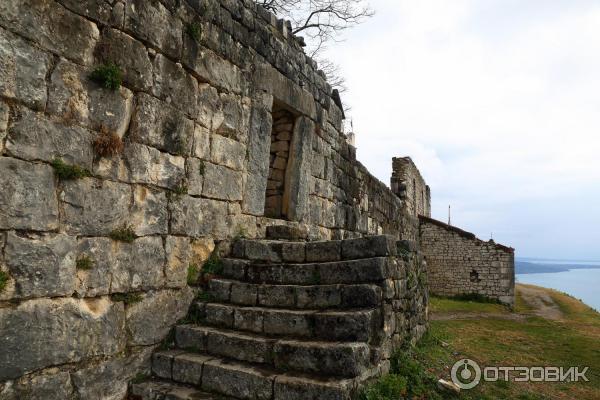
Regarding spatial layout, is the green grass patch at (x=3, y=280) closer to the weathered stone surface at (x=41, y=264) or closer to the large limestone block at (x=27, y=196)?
the weathered stone surface at (x=41, y=264)

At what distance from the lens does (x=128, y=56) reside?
3723 mm

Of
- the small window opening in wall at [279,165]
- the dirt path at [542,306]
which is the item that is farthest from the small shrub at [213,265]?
the dirt path at [542,306]

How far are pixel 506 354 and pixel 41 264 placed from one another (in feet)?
23.1

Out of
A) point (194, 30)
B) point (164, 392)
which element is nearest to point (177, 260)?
point (164, 392)

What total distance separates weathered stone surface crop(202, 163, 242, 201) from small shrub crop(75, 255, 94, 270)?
1514 millimetres

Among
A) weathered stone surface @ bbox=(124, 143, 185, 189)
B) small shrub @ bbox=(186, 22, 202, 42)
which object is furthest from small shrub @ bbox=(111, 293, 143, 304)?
small shrub @ bbox=(186, 22, 202, 42)

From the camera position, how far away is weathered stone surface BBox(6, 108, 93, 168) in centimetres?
286

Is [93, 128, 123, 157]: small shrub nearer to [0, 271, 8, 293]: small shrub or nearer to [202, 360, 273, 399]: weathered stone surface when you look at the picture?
[0, 271, 8, 293]: small shrub

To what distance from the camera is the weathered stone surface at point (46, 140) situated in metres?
2.86

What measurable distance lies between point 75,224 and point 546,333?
34.2 ft

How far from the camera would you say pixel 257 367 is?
3.46 meters

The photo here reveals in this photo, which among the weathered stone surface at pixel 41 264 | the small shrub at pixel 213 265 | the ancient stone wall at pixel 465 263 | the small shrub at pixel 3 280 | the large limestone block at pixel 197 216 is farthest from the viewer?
the ancient stone wall at pixel 465 263

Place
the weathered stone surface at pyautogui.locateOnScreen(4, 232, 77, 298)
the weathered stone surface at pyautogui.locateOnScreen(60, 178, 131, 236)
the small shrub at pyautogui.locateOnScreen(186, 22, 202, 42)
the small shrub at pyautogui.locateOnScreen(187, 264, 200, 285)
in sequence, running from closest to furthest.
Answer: the weathered stone surface at pyautogui.locateOnScreen(4, 232, 77, 298) < the weathered stone surface at pyautogui.locateOnScreen(60, 178, 131, 236) < the small shrub at pyautogui.locateOnScreen(187, 264, 200, 285) < the small shrub at pyautogui.locateOnScreen(186, 22, 202, 42)

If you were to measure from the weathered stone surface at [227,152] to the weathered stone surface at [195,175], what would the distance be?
0.24m
